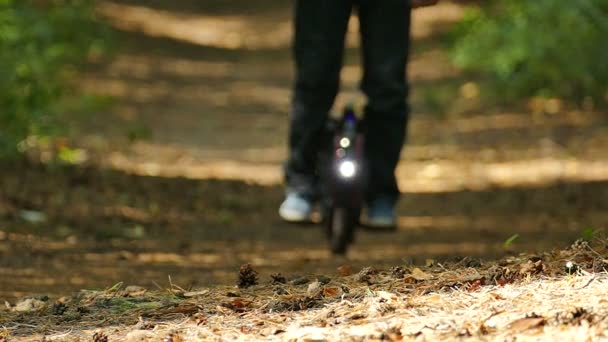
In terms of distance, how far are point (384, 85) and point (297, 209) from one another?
0.82 meters

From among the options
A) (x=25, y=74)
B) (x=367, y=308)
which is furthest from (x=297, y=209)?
(x=25, y=74)

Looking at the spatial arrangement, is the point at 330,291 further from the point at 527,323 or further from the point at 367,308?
the point at 527,323

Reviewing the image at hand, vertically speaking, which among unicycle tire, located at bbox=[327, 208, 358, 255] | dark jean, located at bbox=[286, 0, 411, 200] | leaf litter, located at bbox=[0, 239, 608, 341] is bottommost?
leaf litter, located at bbox=[0, 239, 608, 341]

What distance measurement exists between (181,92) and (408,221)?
9.19 m

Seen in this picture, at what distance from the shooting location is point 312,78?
6.32 m

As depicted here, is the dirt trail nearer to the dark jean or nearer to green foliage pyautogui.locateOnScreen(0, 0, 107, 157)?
green foliage pyautogui.locateOnScreen(0, 0, 107, 157)

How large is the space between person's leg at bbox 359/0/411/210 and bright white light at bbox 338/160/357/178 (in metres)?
0.19

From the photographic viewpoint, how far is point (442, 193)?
1037cm

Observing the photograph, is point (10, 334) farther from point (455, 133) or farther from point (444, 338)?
point (455, 133)

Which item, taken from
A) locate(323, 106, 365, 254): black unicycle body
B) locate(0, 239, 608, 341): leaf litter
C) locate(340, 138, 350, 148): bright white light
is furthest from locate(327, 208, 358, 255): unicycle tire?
locate(0, 239, 608, 341): leaf litter

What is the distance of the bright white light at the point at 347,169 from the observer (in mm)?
6273

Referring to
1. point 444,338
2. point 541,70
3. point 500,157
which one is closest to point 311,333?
point 444,338

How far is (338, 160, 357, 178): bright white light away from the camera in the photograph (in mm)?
6273

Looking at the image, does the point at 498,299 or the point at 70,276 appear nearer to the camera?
the point at 498,299
